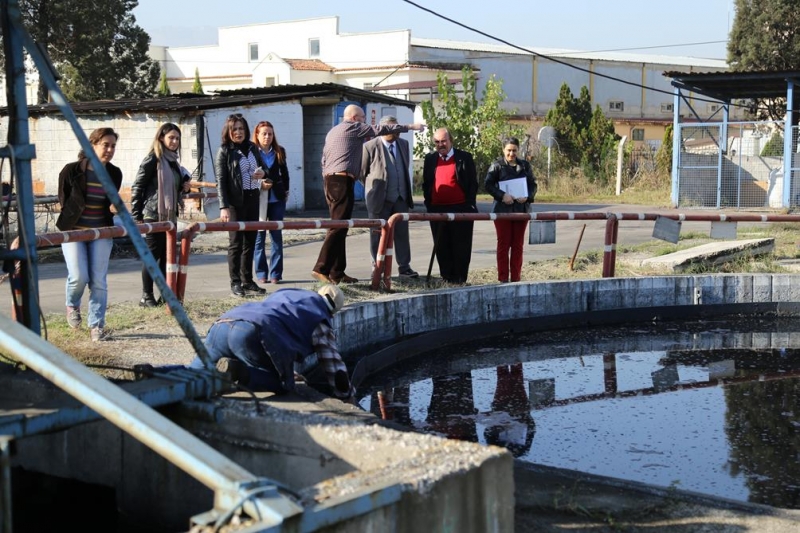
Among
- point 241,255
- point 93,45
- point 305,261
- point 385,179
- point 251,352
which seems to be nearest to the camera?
point 251,352

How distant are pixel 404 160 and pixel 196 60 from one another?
57259mm

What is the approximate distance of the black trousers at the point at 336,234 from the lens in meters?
11.1

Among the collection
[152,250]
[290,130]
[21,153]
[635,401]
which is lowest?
[635,401]

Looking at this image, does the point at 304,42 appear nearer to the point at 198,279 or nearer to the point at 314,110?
the point at 314,110

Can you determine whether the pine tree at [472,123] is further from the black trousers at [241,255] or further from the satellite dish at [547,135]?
the black trousers at [241,255]

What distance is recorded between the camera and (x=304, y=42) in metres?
61.8

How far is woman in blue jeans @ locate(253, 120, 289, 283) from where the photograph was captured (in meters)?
11.2

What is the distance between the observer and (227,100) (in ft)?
79.5

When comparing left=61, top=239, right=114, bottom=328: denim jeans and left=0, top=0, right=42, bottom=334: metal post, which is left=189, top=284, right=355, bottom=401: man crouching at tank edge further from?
left=61, top=239, right=114, bottom=328: denim jeans

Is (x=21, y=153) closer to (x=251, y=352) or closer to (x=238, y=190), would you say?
(x=251, y=352)

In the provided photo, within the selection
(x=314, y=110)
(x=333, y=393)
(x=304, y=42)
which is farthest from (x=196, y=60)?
(x=333, y=393)

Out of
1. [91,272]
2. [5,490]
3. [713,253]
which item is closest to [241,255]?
[91,272]

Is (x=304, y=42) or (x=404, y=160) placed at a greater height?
(x=304, y=42)

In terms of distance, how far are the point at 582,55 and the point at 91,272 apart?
6118cm
